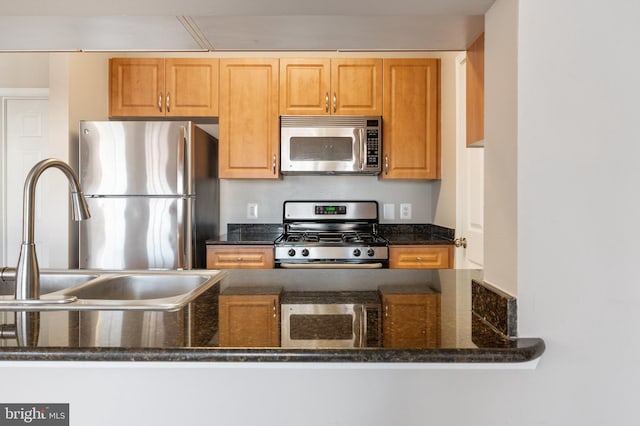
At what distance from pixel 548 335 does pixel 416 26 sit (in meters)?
0.86

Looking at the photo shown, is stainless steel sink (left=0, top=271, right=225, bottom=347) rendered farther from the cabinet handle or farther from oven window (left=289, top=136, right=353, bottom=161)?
oven window (left=289, top=136, right=353, bottom=161)

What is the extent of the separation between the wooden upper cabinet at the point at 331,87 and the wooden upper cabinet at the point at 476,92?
1909mm

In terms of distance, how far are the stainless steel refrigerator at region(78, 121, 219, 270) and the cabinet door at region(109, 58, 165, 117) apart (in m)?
0.46

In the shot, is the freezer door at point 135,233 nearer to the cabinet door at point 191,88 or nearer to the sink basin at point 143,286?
the cabinet door at point 191,88

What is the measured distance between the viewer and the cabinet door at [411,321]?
0.85 meters

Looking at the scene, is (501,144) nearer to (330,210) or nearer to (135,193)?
(135,193)

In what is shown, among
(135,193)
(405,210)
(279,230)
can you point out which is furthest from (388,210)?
(135,193)

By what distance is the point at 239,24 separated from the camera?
47.7 inches

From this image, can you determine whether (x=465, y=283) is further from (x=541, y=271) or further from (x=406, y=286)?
(x=541, y=271)

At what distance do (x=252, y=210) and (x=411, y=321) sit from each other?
264 cm

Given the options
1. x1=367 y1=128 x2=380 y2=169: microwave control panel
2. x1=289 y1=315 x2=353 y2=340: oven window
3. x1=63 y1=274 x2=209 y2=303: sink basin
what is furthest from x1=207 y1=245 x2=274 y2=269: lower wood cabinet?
x1=289 y1=315 x2=353 y2=340: oven window

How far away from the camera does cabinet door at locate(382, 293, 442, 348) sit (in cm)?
85

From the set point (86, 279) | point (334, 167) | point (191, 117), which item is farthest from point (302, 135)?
point (86, 279)

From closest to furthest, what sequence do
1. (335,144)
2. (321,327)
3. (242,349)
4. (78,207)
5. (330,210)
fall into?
(242,349)
(321,327)
(78,207)
(335,144)
(330,210)
